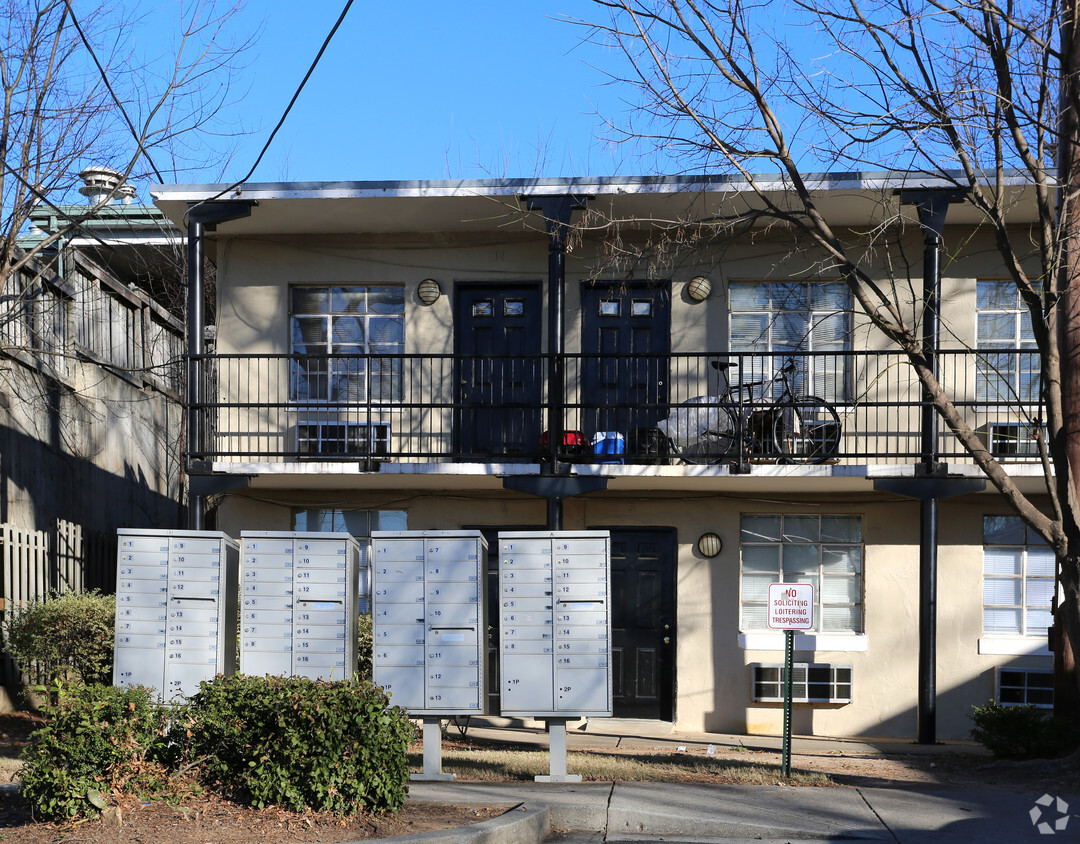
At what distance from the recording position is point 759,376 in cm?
1323

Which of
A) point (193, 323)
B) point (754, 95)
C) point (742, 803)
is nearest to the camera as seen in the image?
point (742, 803)

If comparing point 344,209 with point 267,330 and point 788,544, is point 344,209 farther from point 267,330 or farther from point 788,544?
point 788,544

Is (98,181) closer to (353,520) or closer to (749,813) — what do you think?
(353,520)

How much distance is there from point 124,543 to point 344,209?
16.2 ft

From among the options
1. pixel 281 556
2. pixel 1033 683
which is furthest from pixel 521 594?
pixel 1033 683

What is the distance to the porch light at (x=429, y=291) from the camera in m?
13.3

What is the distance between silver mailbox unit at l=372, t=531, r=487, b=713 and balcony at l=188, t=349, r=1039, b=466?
371cm

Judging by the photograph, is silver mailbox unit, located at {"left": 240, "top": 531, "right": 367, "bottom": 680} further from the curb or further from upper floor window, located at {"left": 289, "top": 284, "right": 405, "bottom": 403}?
upper floor window, located at {"left": 289, "top": 284, "right": 405, "bottom": 403}

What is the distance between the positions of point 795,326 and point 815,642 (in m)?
3.74

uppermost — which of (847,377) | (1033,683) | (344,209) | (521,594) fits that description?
(344,209)

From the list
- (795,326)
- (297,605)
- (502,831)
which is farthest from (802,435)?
(502,831)

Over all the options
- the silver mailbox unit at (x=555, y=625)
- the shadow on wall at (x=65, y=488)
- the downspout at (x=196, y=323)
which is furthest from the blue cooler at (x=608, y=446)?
the shadow on wall at (x=65, y=488)

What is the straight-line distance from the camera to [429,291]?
13.3 metres

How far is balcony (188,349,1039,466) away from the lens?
12.7 meters
